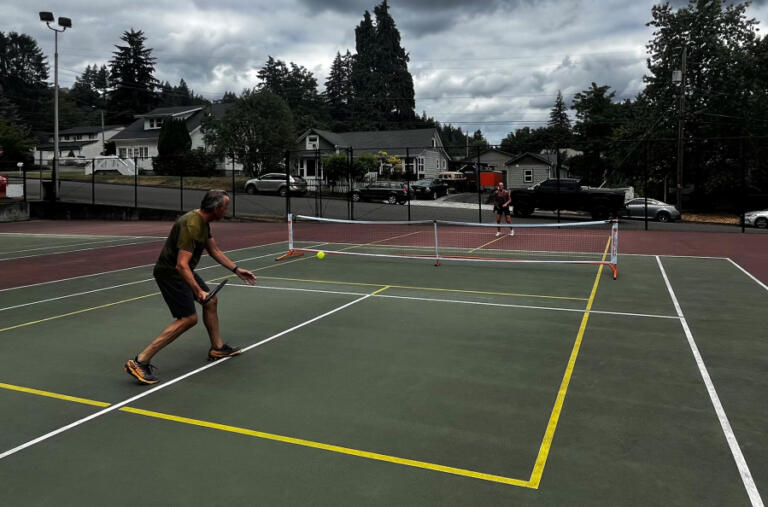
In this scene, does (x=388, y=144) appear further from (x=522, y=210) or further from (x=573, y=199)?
(x=573, y=199)

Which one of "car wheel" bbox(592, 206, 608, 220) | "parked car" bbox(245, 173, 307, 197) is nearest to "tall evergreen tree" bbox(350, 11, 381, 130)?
"parked car" bbox(245, 173, 307, 197)

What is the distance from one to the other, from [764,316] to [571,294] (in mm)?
3010

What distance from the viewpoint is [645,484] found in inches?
152

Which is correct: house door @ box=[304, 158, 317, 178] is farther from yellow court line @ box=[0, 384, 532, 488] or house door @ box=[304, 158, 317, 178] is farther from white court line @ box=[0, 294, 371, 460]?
yellow court line @ box=[0, 384, 532, 488]

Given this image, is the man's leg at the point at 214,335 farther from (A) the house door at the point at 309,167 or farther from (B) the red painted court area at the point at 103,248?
(A) the house door at the point at 309,167

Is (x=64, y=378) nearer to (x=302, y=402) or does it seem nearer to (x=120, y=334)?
(x=120, y=334)

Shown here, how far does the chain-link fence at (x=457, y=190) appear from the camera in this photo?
93.6 ft

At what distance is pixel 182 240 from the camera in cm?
580

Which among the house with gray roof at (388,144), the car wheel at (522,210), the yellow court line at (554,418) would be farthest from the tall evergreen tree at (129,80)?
the yellow court line at (554,418)

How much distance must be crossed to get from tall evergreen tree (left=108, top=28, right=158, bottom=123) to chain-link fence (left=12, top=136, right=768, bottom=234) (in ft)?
129

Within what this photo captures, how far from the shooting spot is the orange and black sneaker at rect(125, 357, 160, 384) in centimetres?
582

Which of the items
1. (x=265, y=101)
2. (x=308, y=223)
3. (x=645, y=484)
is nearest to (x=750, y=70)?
(x=308, y=223)

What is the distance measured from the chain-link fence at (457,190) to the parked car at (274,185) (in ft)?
0.24

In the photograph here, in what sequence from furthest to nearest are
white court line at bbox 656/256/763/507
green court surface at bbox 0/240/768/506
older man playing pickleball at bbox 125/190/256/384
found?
older man playing pickleball at bbox 125/190/256/384 → green court surface at bbox 0/240/768/506 → white court line at bbox 656/256/763/507
